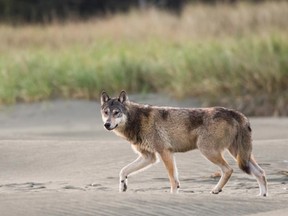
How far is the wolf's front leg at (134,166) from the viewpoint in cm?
1067

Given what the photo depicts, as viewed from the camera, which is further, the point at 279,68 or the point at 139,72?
the point at 139,72

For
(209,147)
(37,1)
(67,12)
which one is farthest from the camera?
(37,1)

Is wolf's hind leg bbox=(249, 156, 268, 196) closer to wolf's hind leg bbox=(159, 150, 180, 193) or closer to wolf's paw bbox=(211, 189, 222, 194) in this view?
wolf's paw bbox=(211, 189, 222, 194)

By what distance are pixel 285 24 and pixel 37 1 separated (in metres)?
19.0

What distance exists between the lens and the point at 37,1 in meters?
42.1

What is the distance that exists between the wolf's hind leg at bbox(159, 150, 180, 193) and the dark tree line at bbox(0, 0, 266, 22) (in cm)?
2779

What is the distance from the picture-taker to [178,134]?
35.5 feet

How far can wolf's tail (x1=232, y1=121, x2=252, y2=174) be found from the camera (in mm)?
10547

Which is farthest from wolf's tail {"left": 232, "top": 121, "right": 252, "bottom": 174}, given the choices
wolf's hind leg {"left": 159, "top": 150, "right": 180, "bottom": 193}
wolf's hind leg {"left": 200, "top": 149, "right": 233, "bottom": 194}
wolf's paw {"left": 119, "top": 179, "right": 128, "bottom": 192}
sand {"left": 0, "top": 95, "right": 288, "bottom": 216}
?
wolf's paw {"left": 119, "top": 179, "right": 128, "bottom": 192}

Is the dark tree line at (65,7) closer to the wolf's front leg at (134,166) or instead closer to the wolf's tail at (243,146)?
the wolf's front leg at (134,166)

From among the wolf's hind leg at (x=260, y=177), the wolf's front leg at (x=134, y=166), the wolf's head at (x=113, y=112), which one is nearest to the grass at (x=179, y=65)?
the wolf's head at (x=113, y=112)

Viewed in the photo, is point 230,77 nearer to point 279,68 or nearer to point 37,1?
point 279,68

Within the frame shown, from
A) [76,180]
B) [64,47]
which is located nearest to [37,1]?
[64,47]

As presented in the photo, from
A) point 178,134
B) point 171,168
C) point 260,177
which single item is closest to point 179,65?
point 178,134
